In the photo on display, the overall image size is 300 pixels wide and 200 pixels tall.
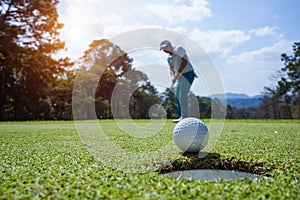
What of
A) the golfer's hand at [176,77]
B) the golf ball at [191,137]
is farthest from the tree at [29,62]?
the golf ball at [191,137]

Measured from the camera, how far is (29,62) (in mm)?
17984

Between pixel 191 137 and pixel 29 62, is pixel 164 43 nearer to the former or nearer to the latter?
pixel 191 137

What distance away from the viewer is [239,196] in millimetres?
1260

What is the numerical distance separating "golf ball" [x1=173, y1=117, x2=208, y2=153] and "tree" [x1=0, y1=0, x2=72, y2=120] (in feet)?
54.5

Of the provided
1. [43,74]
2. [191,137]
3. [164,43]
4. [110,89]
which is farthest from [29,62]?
[191,137]

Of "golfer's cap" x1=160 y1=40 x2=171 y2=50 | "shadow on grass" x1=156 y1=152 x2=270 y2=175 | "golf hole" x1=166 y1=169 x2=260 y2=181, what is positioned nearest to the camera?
"golf hole" x1=166 y1=169 x2=260 y2=181

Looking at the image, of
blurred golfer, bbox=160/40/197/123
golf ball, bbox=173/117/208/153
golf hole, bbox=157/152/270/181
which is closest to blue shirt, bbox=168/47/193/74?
blurred golfer, bbox=160/40/197/123

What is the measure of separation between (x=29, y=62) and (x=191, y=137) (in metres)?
17.7

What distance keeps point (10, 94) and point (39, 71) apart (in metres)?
2.40

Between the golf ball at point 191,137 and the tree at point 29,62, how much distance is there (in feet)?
54.5

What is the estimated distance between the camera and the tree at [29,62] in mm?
17219

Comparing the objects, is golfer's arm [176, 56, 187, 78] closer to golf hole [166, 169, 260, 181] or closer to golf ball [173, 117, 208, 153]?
golf ball [173, 117, 208, 153]

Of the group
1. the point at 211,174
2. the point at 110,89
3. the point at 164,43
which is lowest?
the point at 211,174

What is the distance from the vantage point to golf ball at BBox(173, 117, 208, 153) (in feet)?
8.09
